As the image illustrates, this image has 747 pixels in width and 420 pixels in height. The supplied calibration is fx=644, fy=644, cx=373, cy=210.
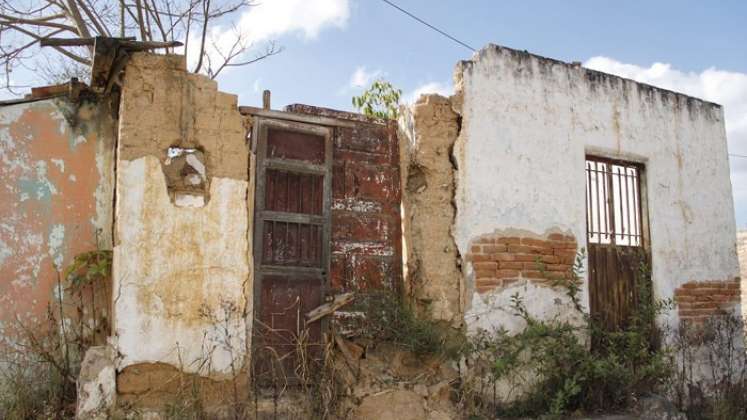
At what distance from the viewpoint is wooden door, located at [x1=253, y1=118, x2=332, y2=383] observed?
518cm

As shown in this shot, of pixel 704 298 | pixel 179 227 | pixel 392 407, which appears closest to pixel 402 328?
pixel 392 407

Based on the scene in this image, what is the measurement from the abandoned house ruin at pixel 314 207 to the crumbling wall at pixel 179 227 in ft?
0.04

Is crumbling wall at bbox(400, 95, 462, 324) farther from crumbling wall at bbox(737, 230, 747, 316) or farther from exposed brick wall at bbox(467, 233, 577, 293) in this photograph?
crumbling wall at bbox(737, 230, 747, 316)

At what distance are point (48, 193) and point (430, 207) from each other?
317 centimetres

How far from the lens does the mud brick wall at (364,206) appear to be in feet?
18.4

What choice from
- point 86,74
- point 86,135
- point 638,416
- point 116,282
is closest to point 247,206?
point 116,282

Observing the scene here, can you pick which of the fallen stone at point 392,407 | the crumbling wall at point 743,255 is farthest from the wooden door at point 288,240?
the crumbling wall at point 743,255

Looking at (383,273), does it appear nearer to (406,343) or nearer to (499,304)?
(406,343)

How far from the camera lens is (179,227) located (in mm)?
4836

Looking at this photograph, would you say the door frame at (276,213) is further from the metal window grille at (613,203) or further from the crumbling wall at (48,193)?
the metal window grille at (613,203)

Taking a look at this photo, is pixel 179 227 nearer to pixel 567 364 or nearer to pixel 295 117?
pixel 295 117

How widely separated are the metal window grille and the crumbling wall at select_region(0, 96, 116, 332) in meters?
4.75

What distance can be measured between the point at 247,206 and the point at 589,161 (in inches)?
151

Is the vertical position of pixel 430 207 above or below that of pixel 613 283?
above
